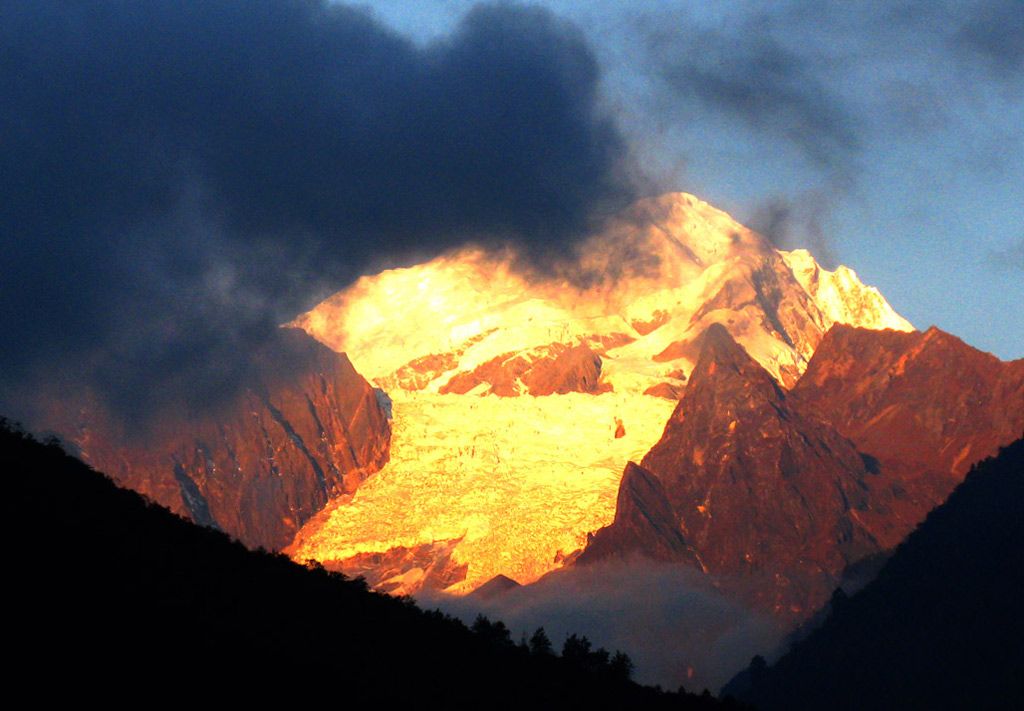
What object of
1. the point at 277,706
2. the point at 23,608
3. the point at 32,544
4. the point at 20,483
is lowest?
the point at 277,706

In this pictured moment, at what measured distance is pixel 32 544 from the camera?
68125 millimetres

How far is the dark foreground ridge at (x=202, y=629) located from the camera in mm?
59594

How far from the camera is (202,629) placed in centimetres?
6750

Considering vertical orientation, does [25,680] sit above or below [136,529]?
below

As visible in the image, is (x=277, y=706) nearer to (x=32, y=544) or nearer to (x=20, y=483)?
(x=32, y=544)

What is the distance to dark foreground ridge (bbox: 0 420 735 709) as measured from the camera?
2346 inches

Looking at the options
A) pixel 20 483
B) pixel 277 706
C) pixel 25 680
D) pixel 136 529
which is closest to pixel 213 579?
pixel 136 529

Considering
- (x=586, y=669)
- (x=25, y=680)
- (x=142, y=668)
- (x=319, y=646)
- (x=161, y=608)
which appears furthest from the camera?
(x=586, y=669)

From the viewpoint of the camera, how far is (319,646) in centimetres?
7500

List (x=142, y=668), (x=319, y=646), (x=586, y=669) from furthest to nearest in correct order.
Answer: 1. (x=586, y=669)
2. (x=319, y=646)
3. (x=142, y=668)

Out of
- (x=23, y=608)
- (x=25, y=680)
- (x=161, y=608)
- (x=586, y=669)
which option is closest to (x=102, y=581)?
(x=161, y=608)

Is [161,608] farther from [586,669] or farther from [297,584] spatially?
[586,669]

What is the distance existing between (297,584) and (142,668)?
30.7m

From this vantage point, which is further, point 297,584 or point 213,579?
point 297,584
